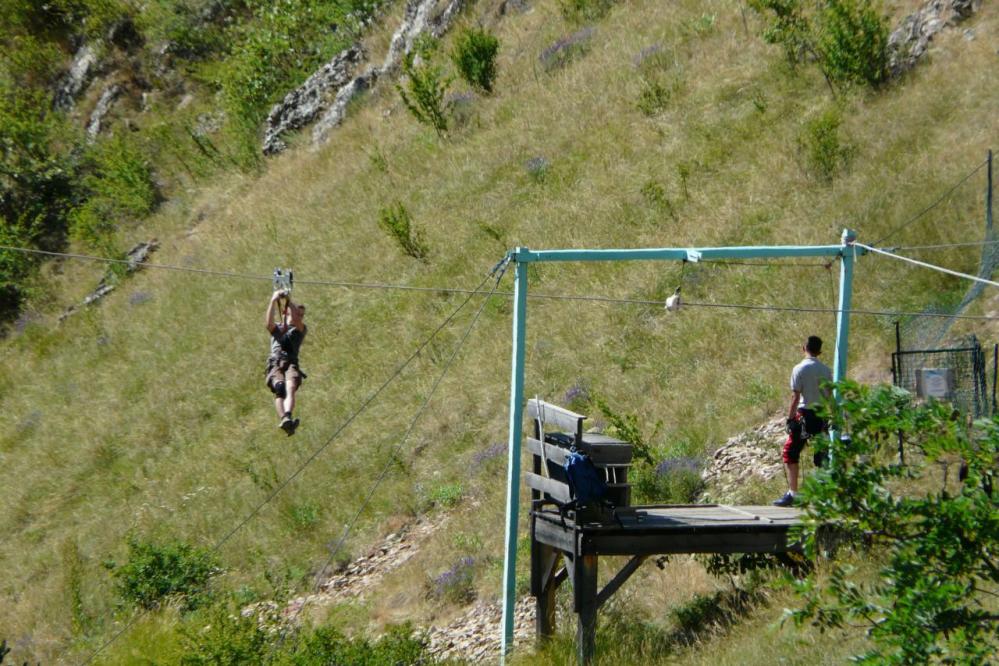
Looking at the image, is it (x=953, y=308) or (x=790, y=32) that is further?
(x=790, y=32)

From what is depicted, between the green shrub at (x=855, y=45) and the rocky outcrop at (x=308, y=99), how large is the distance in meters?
12.5

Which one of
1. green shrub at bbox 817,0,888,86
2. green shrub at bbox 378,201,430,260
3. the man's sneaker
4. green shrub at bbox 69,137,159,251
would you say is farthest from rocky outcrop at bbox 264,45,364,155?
the man's sneaker

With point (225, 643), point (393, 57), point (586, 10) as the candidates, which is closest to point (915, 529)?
point (225, 643)

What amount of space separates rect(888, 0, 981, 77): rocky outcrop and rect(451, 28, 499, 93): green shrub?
8029 millimetres

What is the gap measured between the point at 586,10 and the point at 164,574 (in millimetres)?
14443

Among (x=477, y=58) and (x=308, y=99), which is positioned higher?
(x=308, y=99)

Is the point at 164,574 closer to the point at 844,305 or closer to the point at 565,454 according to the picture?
the point at 565,454

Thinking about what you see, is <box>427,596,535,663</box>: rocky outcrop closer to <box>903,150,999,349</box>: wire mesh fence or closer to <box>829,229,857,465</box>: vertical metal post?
<box>829,229,857,465</box>: vertical metal post

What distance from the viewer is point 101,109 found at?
3238 centimetres

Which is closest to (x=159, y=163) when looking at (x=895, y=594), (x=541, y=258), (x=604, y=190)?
(x=604, y=190)

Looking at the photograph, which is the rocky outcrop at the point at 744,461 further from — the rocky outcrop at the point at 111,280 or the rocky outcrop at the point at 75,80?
the rocky outcrop at the point at 75,80

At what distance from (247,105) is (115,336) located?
26.5ft

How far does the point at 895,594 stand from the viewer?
515cm

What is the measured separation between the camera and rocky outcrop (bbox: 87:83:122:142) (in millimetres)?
31827
